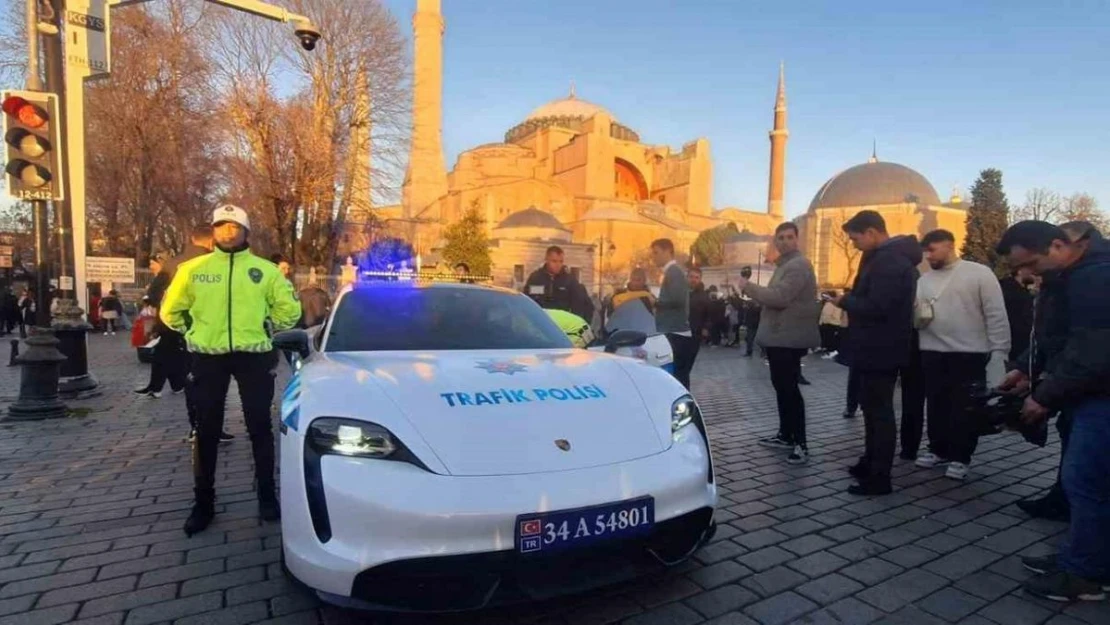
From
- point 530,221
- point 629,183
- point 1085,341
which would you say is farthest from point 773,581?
point 629,183

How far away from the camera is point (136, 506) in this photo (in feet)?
13.4

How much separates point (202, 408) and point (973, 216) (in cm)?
4786

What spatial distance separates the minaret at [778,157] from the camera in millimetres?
77812

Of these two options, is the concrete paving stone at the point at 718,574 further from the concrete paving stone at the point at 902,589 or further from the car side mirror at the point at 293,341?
the car side mirror at the point at 293,341

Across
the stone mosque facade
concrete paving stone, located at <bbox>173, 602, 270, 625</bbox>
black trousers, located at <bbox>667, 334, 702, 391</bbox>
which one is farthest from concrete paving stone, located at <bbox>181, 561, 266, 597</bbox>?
the stone mosque facade

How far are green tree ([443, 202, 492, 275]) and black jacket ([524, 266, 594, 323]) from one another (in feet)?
115

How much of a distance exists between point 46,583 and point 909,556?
4.41 metres

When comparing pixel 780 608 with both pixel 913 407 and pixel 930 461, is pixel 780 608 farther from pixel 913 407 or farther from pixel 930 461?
pixel 913 407

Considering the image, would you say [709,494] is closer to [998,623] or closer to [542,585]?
[542,585]

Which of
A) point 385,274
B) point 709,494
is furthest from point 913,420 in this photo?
point 385,274

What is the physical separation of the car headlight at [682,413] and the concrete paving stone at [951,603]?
1.31m

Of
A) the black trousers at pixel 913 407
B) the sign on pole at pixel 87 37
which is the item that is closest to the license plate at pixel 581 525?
the black trousers at pixel 913 407

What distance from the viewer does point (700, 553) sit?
329cm

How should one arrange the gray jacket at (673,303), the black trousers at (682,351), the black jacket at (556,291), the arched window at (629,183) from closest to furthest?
the gray jacket at (673,303) → the black trousers at (682,351) → the black jacket at (556,291) → the arched window at (629,183)
